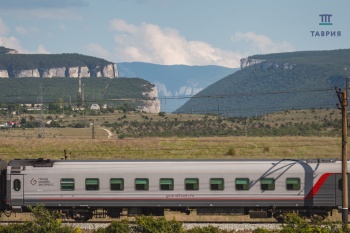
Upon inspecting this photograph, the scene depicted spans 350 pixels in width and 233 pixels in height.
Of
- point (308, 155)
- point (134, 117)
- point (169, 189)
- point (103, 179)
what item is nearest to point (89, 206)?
point (103, 179)

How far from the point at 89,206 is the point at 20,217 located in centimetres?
532

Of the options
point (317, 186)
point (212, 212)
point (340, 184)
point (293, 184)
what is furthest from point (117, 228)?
point (340, 184)

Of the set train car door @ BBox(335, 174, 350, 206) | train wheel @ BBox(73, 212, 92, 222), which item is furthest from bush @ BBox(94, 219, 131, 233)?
train car door @ BBox(335, 174, 350, 206)

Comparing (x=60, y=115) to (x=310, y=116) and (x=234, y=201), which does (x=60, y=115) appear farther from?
(x=234, y=201)

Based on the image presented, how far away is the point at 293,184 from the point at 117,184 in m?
9.07

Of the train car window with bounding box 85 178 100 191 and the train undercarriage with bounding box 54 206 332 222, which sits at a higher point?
the train car window with bounding box 85 178 100 191

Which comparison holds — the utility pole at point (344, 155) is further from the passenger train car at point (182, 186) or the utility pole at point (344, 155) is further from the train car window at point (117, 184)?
the train car window at point (117, 184)

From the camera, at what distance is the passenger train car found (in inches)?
1526

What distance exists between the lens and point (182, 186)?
128ft

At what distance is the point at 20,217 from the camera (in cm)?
4238

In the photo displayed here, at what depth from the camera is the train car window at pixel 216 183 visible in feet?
127

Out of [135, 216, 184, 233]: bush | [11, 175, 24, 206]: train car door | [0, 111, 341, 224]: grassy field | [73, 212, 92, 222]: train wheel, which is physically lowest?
[73, 212, 92, 222]: train wheel

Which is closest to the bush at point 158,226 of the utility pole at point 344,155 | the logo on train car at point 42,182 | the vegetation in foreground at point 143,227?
the vegetation in foreground at point 143,227

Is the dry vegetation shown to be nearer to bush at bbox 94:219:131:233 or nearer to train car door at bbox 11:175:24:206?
train car door at bbox 11:175:24:206
